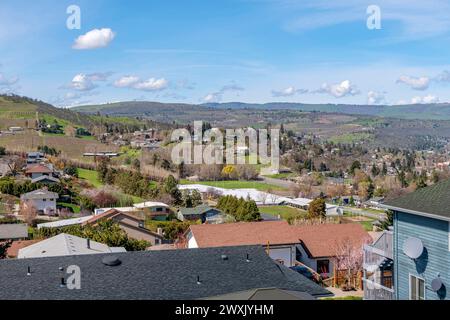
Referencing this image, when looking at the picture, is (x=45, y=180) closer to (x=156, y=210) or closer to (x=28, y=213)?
(x=28, y=213)

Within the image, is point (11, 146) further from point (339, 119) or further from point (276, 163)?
point (339, 119)

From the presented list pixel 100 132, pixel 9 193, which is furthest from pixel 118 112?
pixel 9 193

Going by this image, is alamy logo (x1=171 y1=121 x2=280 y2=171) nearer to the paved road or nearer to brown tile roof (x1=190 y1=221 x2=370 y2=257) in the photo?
the paved road

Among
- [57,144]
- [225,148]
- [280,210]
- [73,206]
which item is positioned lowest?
[280,210]

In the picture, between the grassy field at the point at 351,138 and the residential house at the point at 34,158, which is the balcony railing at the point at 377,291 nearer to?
the residential house at the point at 34,158

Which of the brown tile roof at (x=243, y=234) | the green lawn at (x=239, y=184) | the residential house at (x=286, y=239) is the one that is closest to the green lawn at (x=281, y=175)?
the green lawn at (x=239, y=184)

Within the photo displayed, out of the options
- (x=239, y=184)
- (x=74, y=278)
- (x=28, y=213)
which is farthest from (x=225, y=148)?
(x=74, y=278)
